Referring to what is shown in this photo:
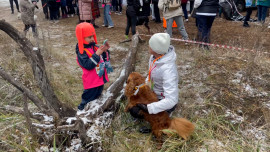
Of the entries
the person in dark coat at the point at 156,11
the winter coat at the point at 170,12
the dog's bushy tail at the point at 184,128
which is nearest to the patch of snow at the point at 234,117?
the dog's bushy tail at the point at 184,128

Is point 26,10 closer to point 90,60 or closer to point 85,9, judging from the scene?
point 85,9

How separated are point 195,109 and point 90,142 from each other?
1.60 metres

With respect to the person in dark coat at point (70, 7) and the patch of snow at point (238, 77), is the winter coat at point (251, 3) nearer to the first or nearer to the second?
the patch of snow at point (238, 77)

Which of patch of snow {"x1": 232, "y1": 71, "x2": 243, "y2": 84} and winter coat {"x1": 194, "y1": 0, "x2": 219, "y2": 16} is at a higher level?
winter coat {"x1": 194, "y1": 0, "x2": 219, "y2": 16}

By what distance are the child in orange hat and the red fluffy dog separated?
22.0 inches

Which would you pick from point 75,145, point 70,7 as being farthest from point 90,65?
point 70,7

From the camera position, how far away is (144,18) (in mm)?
6070

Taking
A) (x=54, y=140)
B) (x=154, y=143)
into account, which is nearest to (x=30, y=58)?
(x=54, y=140)

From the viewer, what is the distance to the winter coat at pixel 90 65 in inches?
99.6

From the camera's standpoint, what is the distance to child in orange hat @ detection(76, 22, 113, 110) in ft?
8.23

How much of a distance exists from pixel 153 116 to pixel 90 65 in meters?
1.02

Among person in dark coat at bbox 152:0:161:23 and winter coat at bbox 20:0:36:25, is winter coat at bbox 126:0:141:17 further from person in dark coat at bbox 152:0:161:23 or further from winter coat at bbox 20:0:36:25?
person in dark coat at bbox 152:0:161:23

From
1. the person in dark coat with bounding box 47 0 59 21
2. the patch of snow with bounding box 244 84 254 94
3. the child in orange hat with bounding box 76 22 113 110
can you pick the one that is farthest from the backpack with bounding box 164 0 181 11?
the person in dark coat with bounding box 47 0 59 21

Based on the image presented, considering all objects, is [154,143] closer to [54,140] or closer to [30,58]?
[54,140]
